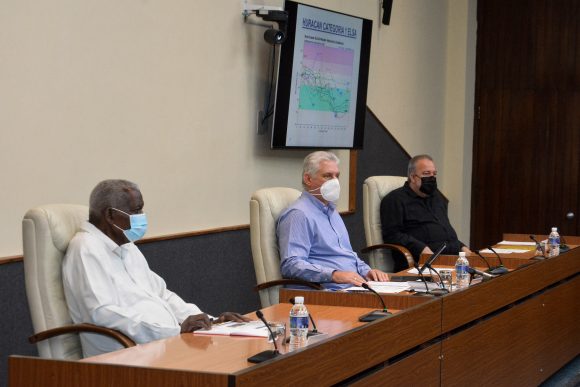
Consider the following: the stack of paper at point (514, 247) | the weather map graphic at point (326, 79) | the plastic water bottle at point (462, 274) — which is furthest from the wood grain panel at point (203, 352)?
the weather map graphic at point (326, 79)

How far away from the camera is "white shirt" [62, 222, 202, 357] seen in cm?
310

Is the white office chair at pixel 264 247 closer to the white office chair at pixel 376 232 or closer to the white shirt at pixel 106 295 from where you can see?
the white shirt at pixel 106 295

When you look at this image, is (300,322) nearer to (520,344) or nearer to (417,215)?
(520,344)

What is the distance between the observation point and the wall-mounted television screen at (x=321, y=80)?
19.2 ft

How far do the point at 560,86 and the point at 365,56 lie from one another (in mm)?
2550

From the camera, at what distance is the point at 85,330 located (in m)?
3.06

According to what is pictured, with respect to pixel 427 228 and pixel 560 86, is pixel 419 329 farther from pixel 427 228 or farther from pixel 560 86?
pixel 560 86

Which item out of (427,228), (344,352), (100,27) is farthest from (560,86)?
(344,352)

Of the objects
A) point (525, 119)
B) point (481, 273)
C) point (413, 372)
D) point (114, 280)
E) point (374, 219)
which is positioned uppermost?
point (525, 119)

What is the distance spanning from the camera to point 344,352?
2.65 meters

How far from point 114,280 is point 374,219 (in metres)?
2.75

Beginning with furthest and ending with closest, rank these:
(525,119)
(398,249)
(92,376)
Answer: (525,119), (398,249), (92,376)

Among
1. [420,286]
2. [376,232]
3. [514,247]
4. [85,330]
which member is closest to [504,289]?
[420,286]

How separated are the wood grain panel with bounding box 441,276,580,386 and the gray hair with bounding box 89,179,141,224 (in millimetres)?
1260
